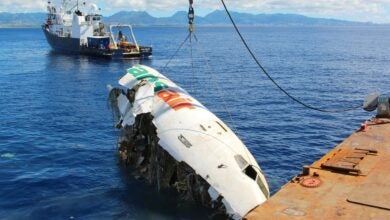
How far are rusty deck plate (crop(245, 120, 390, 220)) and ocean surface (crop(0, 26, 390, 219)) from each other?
1029 centimetres

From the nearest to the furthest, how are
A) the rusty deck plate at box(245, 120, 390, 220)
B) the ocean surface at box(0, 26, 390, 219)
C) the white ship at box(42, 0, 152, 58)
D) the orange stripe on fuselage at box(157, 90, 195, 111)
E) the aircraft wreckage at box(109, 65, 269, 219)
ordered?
the rusty deck plate at box(245, 120, 390, 220) < the aircraft wreckage at box(109, 65, 269, 219) < the ocean surface at box(0, 26, 390, 219) < the orange stripe on fuselage at box(157, 90, 195, 111) < the white ship at box(42, 0, 152, 58)

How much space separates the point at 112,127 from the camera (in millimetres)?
56375

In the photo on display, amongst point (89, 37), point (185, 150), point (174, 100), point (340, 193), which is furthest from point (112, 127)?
point (89, 37)

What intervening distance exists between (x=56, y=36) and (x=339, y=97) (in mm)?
110494

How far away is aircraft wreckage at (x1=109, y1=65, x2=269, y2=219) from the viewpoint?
89.4 feet

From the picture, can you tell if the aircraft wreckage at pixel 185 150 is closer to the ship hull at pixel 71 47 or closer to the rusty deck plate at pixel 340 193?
the rusty deck plate at pixel 340 193

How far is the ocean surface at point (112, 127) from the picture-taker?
33.3m

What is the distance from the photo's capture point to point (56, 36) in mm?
150125

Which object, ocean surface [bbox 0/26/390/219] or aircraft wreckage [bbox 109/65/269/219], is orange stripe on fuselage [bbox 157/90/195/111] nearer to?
aircraft wreckage [bbox 109/65/269/219]

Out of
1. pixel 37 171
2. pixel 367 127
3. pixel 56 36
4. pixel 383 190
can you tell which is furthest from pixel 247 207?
pixel 56 36

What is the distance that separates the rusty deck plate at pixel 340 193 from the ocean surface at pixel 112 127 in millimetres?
10292

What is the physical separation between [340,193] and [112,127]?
134 ft

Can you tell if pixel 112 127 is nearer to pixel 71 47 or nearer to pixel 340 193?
pixel 340 193

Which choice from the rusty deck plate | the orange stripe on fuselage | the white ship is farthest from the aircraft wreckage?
the white ship
